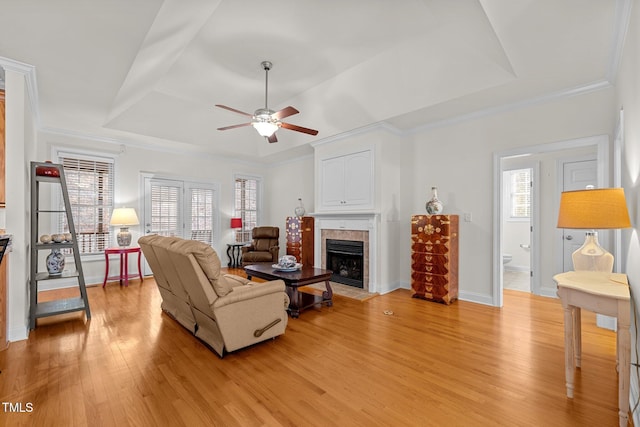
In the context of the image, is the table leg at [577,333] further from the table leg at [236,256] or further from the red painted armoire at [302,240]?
the table leg at [236,256]

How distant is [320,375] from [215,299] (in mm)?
1056

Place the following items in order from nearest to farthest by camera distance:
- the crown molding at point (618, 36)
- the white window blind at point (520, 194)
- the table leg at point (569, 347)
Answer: the table leg at point (569, 347), the crown molding at point (618, 36), the white window blind at point (520, 194)

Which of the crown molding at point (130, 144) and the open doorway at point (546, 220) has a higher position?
the crown molding at point (130, 144)

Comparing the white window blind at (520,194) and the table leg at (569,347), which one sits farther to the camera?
the white window blind at (520,194)

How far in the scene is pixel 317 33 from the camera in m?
3.44

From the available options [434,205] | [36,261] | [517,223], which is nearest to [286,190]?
[434,205]

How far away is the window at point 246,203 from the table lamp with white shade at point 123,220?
2504 mm

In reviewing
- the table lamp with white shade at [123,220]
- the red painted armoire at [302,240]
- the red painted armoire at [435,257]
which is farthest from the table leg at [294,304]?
the table lamp with white shade at [123,220]

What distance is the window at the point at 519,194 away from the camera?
6.57m

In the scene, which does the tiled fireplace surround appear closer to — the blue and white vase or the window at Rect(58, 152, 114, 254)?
the blue and white vase

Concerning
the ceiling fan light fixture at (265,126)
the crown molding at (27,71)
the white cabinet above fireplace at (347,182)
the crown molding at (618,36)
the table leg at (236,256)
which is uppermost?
the crown molding at (618,36)

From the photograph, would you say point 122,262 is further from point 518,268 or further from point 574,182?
point 518,268

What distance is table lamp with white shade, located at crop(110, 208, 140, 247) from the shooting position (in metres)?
5.18

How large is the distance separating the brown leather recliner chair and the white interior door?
17.1 ft
